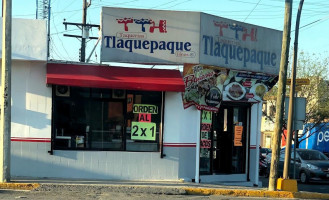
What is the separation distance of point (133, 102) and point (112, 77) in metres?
1.23

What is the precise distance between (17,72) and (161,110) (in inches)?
171

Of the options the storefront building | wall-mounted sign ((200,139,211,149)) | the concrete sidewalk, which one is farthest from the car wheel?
wall-mounted sign ((200,139,211,149))

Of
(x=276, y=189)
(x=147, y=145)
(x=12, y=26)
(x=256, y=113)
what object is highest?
(x=12, y=26)

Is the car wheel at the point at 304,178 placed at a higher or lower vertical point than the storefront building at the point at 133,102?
lower

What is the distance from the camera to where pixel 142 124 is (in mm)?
14273

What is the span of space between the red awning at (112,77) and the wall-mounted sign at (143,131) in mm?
1380

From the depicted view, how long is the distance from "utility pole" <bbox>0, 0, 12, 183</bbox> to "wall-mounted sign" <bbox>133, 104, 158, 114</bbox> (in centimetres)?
378

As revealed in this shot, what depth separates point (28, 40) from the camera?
519 inches

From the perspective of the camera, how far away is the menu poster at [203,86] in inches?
563

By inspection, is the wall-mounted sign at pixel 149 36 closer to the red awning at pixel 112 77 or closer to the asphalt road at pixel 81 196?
the red awning at pixel 112 77

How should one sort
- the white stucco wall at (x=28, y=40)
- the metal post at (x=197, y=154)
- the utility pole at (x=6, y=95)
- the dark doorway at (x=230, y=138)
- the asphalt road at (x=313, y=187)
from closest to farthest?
the utility pole at (x=6, y=95) < the white stucco wall at (x=28, y=40) < the metal post at (x=197, y=154) < the dark doorway at (x=230, y=138) < the asphalt road at (x=313, y=187)

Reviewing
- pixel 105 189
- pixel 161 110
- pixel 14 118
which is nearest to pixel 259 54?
pixel 161 110

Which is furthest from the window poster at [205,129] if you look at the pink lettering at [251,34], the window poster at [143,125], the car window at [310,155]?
the car window at [310,155]

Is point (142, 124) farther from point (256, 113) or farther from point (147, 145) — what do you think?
point (256, 113)
